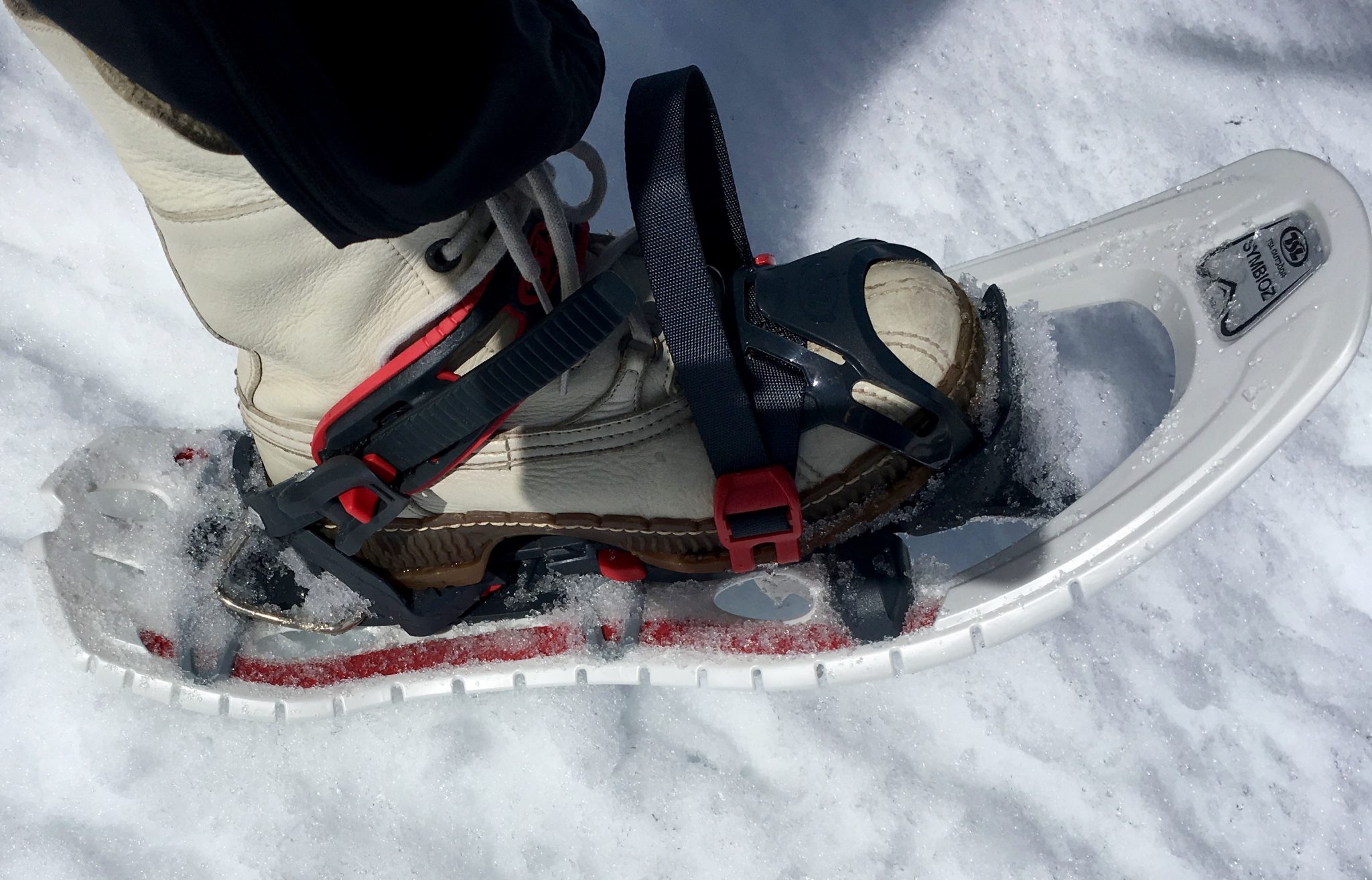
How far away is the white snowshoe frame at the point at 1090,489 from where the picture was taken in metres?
0.72

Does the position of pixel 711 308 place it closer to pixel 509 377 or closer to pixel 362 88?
pixel 509 377

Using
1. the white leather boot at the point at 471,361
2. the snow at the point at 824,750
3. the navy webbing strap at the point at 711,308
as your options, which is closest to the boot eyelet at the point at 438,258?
the white leather boot at the point at 471,361

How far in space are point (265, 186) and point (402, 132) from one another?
A: 0.10 metres

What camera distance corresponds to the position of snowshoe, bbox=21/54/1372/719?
596mm

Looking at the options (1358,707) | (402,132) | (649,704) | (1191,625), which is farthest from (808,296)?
(1358,707)

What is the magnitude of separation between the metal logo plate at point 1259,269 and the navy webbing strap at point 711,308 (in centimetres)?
41

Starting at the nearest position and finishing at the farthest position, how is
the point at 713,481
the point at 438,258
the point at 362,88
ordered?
the point at 362,88
the point at 438,258
the point at 713,481

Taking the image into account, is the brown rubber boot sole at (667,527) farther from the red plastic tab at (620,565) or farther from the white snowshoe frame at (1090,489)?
the white snowshoe frame at (1090,489)

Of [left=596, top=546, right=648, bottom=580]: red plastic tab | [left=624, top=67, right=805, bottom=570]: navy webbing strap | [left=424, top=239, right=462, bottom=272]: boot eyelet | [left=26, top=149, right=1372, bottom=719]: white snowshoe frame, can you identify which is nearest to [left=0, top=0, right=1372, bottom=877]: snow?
[left=26, top=149, right=1372, bottom=719]: white snowshoe frame

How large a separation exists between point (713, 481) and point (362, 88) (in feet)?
1.13

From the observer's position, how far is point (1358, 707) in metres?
0.96

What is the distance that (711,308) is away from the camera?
0.58 m

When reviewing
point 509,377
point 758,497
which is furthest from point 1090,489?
point 509,377

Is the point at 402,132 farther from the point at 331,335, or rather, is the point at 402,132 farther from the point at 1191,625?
the point at 1191,625
